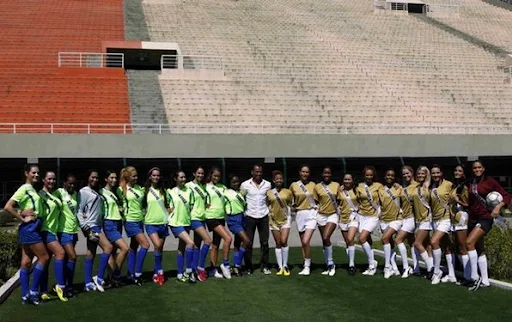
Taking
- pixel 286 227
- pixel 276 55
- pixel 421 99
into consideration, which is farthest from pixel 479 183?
pixel 276 55

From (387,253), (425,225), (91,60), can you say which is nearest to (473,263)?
(425,225)

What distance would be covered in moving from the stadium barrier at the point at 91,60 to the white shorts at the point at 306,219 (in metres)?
22.5

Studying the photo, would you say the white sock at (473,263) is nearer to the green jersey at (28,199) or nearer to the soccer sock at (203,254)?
the soccer sock at (203,254)

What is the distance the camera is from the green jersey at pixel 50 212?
31.8 ft

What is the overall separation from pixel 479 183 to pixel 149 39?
3129cm

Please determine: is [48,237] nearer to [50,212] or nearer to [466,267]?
[50,212]

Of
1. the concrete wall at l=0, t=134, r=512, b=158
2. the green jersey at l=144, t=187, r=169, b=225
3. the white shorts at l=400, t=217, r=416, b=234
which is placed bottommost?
the white shorts at l=400, t=217, r=416, b=234

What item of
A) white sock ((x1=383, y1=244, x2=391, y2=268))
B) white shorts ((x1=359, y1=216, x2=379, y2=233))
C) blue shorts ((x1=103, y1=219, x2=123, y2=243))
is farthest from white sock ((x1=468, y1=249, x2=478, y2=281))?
blue shorts ((x1=103, y1=219, x2=123, y2=243))

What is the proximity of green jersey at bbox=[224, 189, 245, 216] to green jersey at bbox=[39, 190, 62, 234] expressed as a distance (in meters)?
3.12

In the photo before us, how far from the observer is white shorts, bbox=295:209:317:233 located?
12016 mm

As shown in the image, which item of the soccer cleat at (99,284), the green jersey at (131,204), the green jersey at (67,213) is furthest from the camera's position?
the green jersey at (131,204)

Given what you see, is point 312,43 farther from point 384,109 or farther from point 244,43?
point 384,109

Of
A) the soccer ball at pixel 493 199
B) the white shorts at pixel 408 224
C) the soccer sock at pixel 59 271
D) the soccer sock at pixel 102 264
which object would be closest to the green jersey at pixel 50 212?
the soccer sock at pixel 59 271

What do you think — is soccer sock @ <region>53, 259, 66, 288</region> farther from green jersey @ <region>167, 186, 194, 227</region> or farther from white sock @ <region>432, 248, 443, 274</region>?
white sock @ <region>432, 248, 443, 274</region>
